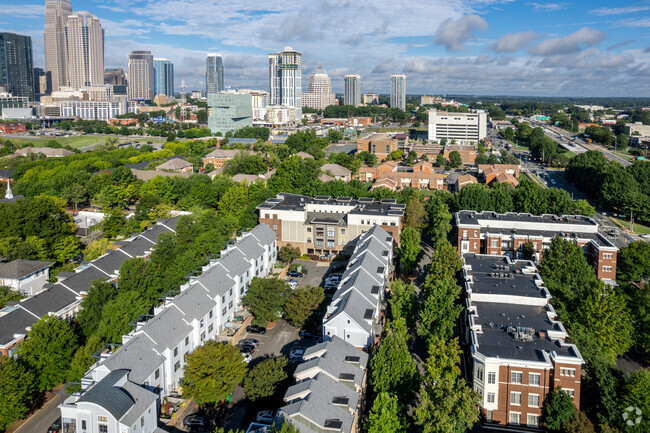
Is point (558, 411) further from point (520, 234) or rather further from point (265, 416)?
point (520, 234)

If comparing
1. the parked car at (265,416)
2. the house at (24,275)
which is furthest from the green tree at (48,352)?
the house at (24,275)

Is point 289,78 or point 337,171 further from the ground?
point 289,78

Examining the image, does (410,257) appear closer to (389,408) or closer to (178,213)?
(389,408)

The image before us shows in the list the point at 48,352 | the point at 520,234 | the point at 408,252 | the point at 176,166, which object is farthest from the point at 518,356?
the point at 176,166

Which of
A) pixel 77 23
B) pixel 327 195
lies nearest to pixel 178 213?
pixel 327 195

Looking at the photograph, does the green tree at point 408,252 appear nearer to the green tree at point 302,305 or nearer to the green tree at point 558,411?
the green tree at point 302,305

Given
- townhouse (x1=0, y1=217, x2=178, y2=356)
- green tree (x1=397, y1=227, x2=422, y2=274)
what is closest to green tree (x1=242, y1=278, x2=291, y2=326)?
townhouse (x1=0, y1=217, x2=178, y2=356)

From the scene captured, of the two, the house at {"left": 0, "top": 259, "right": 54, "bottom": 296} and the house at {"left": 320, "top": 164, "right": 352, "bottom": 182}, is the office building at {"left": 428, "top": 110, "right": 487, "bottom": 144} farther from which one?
the house at {"left": 0, "top": 259, "right": 54, "bottom": 296}
